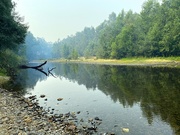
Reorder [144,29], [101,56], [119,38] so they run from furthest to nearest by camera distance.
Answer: [101,56]
[119,38]
[144,29]

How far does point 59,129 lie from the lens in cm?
1460

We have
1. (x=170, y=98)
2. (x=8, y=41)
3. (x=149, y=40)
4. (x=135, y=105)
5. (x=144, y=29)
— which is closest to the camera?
(x=135, y=105)

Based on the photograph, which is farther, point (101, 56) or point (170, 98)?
point (101, 56)

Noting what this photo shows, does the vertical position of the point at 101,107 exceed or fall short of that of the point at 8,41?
it falls short

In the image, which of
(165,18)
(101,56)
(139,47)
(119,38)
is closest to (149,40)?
(139,47)

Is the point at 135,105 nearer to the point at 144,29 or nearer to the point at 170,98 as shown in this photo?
the point at 170,98

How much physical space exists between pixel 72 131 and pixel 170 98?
1526 cm

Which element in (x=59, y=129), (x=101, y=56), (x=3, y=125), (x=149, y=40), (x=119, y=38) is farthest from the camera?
(x=101, y=56)

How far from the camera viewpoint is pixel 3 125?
13625 mm

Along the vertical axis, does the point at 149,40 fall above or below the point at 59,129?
above

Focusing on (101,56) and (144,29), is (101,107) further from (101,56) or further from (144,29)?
(101,56)

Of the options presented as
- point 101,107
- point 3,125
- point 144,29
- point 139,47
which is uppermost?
point 144,29

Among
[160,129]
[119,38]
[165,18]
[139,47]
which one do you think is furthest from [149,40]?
[160,129]

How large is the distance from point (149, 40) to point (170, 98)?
259ft
